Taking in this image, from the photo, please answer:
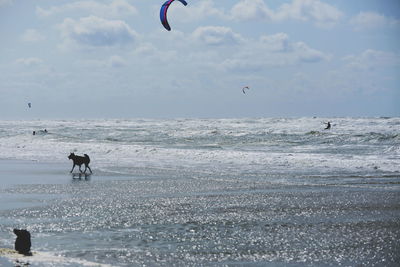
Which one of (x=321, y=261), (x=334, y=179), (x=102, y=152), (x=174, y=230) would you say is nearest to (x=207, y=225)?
(x=174, y=230)

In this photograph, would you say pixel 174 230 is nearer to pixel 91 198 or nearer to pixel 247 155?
pixel 91 198

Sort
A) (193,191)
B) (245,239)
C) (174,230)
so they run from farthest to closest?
(193,191)
(174,230)
(245,239)

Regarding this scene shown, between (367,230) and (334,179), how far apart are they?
625cm

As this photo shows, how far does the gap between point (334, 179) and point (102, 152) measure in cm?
1450

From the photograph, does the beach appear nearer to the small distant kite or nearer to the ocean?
the ocean

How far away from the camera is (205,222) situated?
812cm

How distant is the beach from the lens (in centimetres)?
615

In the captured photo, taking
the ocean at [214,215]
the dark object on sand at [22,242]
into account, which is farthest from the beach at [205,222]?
the dark object on sand at [22,242]

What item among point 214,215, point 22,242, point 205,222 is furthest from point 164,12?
point 22,242

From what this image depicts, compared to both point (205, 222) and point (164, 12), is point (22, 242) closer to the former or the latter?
point (205, 222)

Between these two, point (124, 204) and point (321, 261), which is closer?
point (321, 261)

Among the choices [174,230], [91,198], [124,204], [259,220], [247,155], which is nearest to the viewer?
[174,230]

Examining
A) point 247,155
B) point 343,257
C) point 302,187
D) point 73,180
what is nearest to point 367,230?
point 343,257

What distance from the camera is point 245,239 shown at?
7.00 m
